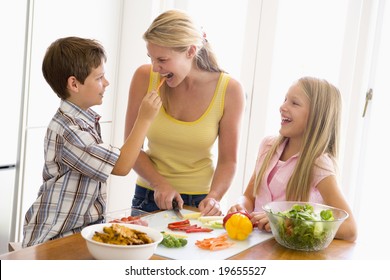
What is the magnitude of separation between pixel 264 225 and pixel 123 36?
1.94 metres

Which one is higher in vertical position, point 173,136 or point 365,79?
point 365,79

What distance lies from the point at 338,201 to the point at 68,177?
2.59 ft

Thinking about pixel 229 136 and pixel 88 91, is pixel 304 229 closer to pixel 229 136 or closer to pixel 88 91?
pixel 229 136

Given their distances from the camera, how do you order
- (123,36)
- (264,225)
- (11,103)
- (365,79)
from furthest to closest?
(123,36) → (365,79) → (11,103) → (264,225)

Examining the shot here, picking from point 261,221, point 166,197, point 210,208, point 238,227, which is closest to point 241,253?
point 238,227

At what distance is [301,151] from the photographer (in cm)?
189

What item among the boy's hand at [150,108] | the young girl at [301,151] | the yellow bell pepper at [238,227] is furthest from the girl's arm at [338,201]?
the boy's hand at [150,108]

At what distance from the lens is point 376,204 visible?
288 centimetres

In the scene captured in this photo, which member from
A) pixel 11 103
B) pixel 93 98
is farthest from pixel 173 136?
pixel 11 103

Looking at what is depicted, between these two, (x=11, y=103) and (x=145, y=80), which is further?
(x=11, y=103)

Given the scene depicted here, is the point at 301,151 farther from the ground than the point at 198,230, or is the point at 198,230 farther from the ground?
the point at 301,151

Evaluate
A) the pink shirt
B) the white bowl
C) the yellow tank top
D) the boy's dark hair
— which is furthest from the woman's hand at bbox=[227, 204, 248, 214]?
the boy's dark hair

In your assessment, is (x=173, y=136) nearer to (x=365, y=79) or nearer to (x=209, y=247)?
(x=209, y=247)

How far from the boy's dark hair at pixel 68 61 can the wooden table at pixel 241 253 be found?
0.50 meters
